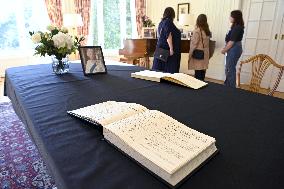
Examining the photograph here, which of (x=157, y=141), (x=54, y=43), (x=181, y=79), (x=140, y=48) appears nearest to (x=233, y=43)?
(x=140, y=48)

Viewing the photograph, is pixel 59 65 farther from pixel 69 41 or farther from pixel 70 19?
pixel 70 19

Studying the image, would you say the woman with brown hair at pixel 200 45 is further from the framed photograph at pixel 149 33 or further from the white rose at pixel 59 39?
the white rose at pixel 59 39

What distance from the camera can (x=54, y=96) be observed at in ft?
4.15

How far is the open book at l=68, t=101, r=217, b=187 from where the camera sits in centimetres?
58

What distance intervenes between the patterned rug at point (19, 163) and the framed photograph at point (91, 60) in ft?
2.59

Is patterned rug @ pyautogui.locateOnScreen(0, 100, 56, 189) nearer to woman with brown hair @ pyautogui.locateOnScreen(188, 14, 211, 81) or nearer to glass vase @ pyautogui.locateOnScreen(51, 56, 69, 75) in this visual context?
glass vase @ pyautogui.locateOnScreen(51, 56, 69, 75)

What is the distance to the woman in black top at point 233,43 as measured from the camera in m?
3.85

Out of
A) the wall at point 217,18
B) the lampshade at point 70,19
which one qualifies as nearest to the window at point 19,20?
the lampshade at point 70,19

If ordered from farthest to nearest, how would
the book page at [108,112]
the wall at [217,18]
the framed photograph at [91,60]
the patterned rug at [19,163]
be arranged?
1. the wall at [217,18]
2. the framed photograph at [91,60]
3. the patterned rug at [19,163]
4. the book page at [108,112]

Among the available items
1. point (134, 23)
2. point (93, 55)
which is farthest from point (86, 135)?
point (134, 23)

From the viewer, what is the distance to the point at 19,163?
1906mm

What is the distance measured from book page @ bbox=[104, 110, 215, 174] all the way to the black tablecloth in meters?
0.05

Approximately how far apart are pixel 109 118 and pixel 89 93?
52cm

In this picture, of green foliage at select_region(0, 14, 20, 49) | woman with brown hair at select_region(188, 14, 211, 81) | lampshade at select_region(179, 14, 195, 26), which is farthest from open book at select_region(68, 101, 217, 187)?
green foliage at select_region(0, 14, 20, 49)
